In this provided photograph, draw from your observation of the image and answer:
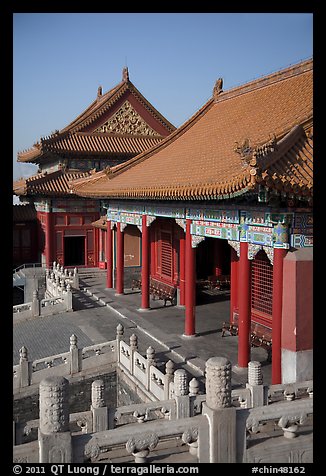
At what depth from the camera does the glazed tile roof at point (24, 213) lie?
28656mm

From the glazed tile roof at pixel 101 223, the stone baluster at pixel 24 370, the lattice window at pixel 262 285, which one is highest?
the glazed tile roof at pixel 101 223

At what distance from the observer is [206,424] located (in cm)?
705

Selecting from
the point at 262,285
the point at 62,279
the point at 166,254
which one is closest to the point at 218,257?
the point at 166,254

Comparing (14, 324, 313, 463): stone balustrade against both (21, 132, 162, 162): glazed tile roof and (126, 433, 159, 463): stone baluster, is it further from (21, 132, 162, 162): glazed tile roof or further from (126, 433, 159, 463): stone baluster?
(21, 132, 162, 162): glazed tile roof

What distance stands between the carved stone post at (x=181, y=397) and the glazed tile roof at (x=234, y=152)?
3677 millimetres

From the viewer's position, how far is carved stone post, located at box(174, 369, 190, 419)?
27.9 ft

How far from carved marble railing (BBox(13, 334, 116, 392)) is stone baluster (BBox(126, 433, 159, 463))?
→ 607 cm

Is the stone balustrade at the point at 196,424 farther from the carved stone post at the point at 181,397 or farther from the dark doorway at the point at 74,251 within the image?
the dark doorway at the point at 74,251

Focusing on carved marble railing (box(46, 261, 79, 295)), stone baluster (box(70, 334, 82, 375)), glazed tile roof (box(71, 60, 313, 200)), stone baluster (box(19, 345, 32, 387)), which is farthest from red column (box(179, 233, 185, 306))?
stone baluster (box(19, 345, 32, 387))

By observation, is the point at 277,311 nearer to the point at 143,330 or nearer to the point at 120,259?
the point at 143,330

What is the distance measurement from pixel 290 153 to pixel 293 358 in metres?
4.27

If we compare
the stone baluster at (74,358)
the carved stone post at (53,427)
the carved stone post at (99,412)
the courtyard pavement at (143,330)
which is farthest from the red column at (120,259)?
the carved stone post at (53,427)

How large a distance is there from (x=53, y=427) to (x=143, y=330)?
360 inches
